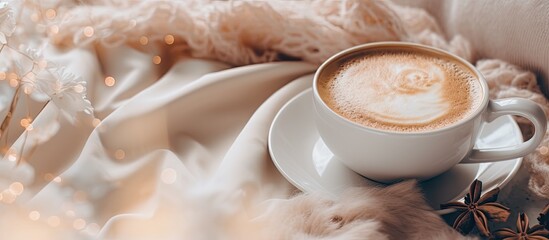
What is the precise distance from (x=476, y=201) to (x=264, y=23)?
36cm

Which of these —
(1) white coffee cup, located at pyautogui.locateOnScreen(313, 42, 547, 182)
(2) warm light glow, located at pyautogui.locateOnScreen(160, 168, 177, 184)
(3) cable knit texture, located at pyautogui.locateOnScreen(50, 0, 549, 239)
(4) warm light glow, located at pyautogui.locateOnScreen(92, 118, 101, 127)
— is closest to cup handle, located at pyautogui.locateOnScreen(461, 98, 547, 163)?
(1) white coffee cup, located at pyautogui.locateOnScreen(313, 42, 547, 182)

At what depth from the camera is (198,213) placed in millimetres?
615

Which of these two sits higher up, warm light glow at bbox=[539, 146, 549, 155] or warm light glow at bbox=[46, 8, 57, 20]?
warm light glow at bbox=[46, 8, 57, 20]

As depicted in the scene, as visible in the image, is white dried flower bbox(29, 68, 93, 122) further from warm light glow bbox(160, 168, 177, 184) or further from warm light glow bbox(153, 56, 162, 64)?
warm light glow bbox(153, 56, 162, 64)

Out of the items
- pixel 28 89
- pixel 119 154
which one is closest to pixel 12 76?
pixel 28 89

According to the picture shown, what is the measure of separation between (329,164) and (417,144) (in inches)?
4.8

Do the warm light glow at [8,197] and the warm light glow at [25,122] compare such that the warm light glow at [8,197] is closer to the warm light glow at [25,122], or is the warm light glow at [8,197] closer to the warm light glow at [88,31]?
the warm light glow at [25,122]

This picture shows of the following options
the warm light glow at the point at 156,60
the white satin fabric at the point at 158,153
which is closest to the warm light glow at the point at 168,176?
the white satin fabric at the point at 158,153

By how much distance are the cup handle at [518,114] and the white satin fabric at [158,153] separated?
0.20m

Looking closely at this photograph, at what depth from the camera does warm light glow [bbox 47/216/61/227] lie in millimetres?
616

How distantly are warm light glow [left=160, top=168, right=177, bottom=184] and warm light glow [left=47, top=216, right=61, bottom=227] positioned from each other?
0.11m

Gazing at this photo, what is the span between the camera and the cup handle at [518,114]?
0.63 metres

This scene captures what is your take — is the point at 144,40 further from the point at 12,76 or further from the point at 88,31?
the point at 12,76

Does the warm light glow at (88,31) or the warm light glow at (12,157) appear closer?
the warm light glow at (12,157)
